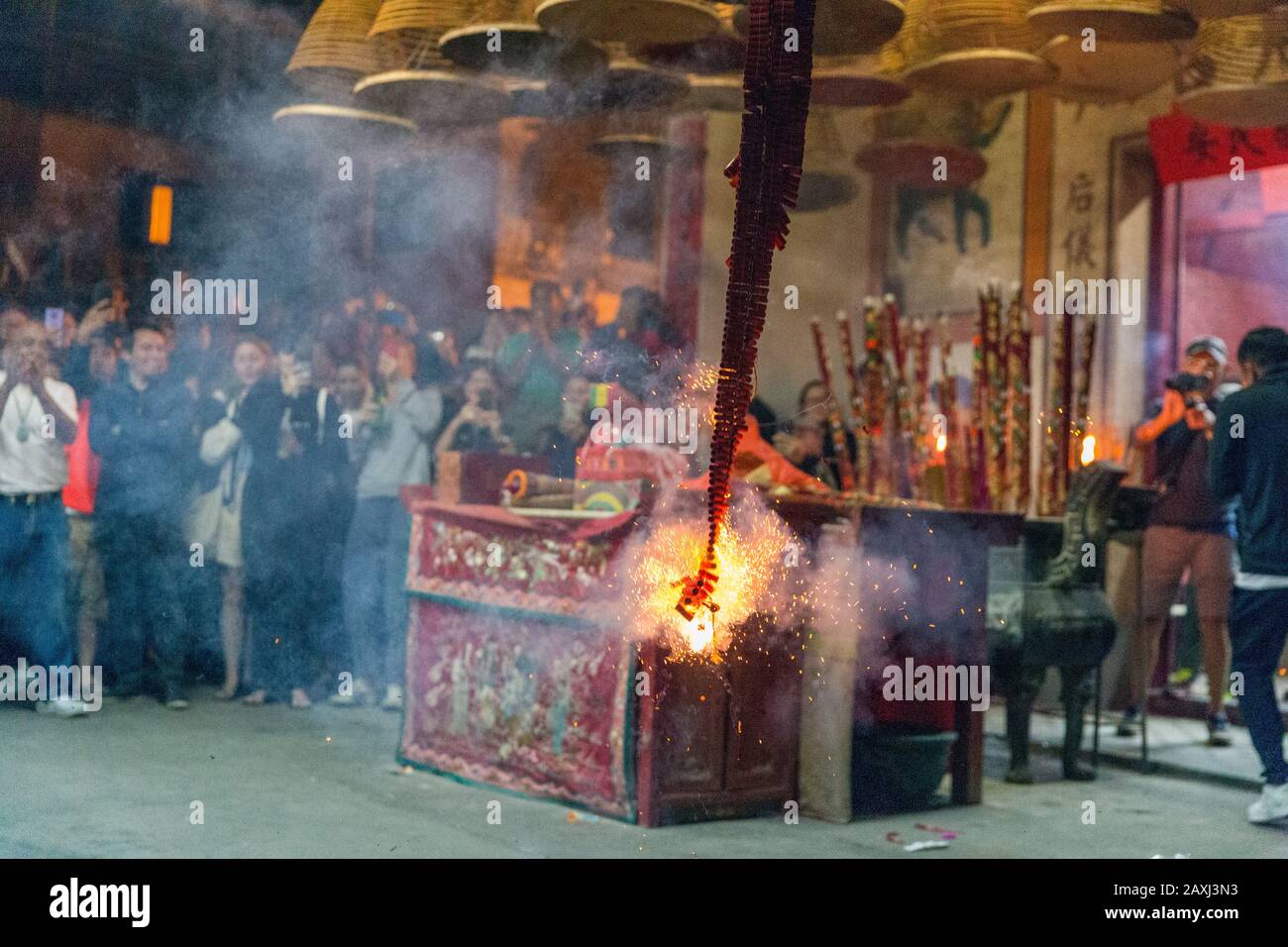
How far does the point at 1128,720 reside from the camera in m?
6.71

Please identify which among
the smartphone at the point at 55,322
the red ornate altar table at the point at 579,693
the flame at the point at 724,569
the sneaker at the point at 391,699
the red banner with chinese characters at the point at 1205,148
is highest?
the red banner with chinese characters at the point at 1205,148

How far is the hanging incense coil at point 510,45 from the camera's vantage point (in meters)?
3.52

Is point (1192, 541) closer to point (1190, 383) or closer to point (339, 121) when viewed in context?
point (1190, 383)

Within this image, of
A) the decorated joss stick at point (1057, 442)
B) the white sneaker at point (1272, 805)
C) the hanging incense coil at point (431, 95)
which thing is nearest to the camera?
the hanging incense coil at point (431, 95)

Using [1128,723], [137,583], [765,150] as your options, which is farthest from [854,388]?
[765,150]

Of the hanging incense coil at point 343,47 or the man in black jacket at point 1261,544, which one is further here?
the man in black jacket at point 1261,544

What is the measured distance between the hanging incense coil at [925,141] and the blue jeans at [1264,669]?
7.32 ft

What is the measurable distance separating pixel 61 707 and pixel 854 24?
4185 millimetres

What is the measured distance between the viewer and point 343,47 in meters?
3.73

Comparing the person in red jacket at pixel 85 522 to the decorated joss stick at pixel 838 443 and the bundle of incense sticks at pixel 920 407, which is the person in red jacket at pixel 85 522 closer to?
the decorated joss stick at pixel 838 443

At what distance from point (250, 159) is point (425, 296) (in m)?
2.62

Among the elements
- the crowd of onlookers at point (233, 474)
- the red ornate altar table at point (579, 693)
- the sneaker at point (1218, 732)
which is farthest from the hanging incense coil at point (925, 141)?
the sneaker at point (1218, 732)

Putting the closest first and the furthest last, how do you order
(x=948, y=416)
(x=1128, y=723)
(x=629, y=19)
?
1. (x=629, y=19)
2. (x=948, y=416)
3. (x=1128, y=723)

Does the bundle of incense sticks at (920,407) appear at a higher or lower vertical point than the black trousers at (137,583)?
higher
